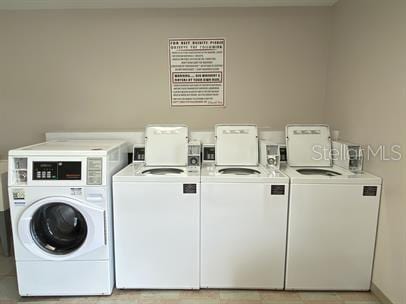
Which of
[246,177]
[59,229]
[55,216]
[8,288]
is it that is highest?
[246,177]

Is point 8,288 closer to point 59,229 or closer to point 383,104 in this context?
point 59,229

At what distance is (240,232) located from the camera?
199cm

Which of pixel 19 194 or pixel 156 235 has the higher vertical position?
pixel 19 194

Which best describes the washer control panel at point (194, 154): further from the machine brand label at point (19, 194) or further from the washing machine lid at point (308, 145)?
the machine brand label at point (19, 194)

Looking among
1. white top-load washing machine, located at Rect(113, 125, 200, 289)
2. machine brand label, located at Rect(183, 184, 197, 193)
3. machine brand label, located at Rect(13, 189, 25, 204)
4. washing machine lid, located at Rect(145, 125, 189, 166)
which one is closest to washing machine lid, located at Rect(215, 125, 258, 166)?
washing machine lid, located at Rect(145, 125, 189, 166)

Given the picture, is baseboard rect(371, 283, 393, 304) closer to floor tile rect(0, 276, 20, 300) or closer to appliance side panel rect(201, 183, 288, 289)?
appliance side panel rect(201, 183, 288, 289)

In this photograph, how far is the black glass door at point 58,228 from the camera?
6.45 feet

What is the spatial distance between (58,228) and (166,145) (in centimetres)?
107

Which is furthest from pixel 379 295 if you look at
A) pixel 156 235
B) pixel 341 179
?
pixel 156 235

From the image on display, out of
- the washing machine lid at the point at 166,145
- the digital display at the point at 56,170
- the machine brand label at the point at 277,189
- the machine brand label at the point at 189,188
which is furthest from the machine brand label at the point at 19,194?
the machine brand label at the point at 277,189

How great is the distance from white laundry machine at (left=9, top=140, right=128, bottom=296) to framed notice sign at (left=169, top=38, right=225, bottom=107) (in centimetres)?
112

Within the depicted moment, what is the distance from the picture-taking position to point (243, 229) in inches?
78.3

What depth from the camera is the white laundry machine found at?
1.89m

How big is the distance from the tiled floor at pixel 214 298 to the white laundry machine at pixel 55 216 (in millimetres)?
69
